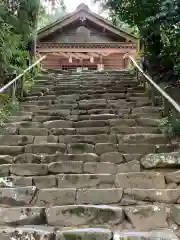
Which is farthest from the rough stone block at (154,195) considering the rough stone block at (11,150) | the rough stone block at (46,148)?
the rough stone block at (11,150)

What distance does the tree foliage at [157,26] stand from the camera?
21.7 ft

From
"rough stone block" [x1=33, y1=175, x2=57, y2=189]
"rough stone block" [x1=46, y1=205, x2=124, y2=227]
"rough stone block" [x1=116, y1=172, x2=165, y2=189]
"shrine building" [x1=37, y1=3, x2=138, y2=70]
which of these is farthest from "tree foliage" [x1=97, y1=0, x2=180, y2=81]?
"shrine building" [x1=37, y1=3, x2=138, y2=70]

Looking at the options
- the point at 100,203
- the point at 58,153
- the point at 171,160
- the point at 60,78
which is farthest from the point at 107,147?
the point at 60,78

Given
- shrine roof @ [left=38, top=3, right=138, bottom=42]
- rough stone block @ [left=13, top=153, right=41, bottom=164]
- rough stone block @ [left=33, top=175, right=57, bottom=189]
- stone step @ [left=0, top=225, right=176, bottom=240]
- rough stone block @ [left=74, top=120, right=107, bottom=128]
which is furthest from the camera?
shrine roof @ [left=38, top=3, right=138, bottom=42]

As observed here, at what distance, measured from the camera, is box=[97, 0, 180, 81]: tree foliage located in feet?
21.7

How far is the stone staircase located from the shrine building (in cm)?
954

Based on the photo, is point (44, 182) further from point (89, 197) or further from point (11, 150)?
point (11, 150)

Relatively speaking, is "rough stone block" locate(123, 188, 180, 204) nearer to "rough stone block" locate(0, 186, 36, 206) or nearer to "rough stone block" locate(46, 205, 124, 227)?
"rough stone block" locate(46, 205, 124, 227)

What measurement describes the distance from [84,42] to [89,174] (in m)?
13.3

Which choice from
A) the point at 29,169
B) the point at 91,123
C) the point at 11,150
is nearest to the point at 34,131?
the point at 11,150

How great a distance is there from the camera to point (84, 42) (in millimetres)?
16625

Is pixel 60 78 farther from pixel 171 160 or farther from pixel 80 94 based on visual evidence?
pixel 171 160

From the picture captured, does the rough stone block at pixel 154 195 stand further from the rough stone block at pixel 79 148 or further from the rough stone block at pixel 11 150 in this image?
the rough stone block at pixel 11 150

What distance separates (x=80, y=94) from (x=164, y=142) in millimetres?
3459
